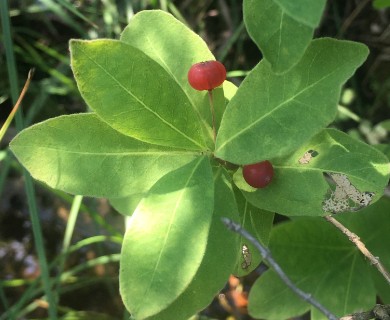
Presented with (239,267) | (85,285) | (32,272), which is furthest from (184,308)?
(32,272)

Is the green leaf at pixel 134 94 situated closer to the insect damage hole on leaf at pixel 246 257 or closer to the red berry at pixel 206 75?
the red berry at pixel 206 75

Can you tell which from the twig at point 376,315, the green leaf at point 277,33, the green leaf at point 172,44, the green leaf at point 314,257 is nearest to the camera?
the green leaf at point 277,33

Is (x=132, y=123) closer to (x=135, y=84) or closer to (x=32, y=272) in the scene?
(x=135, y=84)

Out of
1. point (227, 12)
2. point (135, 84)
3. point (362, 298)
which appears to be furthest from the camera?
point (227, 12)

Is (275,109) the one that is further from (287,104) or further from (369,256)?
(369,256)

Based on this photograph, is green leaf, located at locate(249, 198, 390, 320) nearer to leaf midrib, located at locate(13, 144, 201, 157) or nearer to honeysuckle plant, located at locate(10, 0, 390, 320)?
honeysuckle plant, located at locate(10, 0, 390, 320)

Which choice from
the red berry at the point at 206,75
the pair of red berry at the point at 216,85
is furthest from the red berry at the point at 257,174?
the red berry at the point at 206,75
